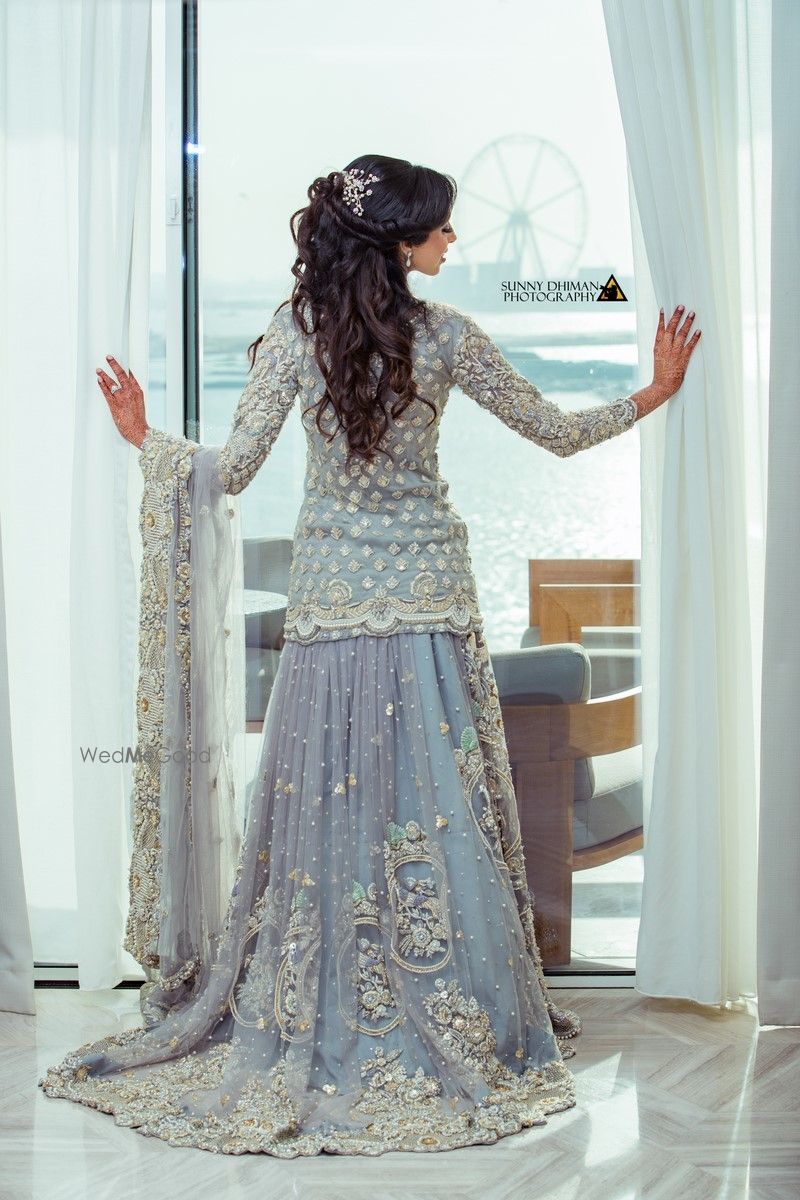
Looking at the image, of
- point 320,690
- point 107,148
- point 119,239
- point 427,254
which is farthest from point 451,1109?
point 107,148

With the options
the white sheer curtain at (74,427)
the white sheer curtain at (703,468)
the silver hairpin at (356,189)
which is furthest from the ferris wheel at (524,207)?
the white sheer curtain at (74,427)

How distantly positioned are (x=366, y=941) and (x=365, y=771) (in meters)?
0.30

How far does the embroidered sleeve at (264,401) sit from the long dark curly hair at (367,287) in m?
0.10

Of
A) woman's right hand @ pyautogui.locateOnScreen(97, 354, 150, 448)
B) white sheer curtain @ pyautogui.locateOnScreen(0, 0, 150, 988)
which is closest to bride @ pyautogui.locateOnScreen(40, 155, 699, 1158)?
woman's right hand @ pyautogui.locateOnScreen(97, 354, 150, 448)

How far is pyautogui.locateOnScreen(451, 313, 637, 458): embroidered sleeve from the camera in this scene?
2.30 meters

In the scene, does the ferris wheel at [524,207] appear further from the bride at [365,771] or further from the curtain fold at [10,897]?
the curtain fold at [10,897]

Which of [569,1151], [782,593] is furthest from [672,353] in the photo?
[569,1151]

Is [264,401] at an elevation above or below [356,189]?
below

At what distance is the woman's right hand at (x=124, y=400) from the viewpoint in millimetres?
2607

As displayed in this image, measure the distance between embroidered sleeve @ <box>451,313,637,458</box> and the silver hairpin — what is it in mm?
270

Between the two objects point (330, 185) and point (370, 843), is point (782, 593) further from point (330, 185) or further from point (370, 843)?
point (330, 185)

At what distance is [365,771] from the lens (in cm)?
230

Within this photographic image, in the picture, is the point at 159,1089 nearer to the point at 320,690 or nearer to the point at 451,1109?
the point at 451,1109

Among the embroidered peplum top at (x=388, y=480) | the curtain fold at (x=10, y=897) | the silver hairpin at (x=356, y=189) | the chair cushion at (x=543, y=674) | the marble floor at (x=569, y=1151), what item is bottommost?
the marble floor at (x=569, y=1151)
